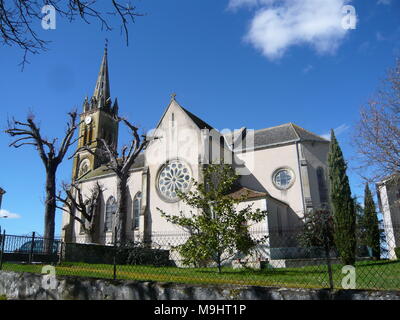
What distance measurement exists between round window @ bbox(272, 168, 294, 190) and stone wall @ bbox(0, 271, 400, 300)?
20223 mm

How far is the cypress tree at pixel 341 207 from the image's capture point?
1627cm

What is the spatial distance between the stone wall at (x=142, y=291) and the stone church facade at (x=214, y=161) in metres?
15.0

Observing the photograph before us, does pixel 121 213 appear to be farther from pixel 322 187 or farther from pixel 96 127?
pixel 96 127

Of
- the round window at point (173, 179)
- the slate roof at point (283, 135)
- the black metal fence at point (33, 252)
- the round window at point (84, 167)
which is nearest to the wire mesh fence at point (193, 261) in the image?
the black metal fence at point (33, 252)

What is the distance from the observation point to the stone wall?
4793 mm

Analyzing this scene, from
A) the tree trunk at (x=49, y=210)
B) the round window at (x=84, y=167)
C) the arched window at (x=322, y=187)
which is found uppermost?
the round window at (x=84, y=167)

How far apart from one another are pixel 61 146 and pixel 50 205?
4.14m

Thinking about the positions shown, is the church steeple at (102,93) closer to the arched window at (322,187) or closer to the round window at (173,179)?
the round window at (173,179)

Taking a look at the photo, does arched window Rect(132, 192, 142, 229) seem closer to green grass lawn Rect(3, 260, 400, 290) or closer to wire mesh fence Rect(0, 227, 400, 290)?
wire mesh fence Rect(0, 227, 400, 290)

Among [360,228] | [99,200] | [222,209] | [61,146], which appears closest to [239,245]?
[222,209]
